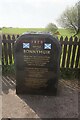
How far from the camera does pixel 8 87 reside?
5.32 meters

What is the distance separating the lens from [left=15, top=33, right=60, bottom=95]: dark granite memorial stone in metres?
4.59

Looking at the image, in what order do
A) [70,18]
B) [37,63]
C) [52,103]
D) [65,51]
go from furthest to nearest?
[70,18] < [65,51] < [37,63] < [52,103]

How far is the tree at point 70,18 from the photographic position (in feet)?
20.0

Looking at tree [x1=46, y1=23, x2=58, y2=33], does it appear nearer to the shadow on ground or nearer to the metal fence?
the metal fence

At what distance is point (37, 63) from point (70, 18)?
87.4 inches

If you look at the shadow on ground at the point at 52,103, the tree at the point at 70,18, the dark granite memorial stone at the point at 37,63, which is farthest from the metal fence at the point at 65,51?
the dark granite memorial stone at the point at 37,63

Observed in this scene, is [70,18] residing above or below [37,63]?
above

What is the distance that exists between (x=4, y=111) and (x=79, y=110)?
61.6 inches

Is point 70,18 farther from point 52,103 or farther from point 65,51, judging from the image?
point 52,103

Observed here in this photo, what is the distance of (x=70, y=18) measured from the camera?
6227mm

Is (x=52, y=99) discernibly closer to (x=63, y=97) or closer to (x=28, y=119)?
(x=63, y=97)

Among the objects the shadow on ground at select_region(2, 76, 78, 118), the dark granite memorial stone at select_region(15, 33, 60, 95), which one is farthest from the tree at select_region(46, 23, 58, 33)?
the shadow on ground at select_region(2, 76, 78, 118)

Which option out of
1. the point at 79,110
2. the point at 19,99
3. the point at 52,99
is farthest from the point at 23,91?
the point at 79,110

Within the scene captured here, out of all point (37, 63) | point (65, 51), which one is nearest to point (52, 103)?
point (37, 63)
